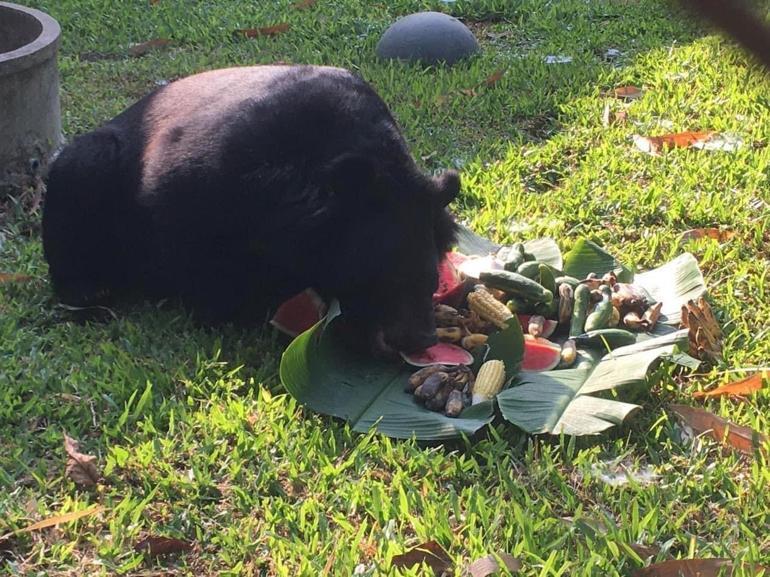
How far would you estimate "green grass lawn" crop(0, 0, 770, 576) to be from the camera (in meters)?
2.51

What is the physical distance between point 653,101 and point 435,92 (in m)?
1.44

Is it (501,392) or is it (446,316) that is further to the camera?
(446,316)

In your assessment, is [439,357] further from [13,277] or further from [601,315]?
[13,277]

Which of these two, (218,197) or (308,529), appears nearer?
(308,529)

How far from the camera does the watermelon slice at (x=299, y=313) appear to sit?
366cm

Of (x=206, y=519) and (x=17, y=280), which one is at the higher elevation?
(x=206, y=519)

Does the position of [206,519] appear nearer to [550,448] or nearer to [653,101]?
[550,448]

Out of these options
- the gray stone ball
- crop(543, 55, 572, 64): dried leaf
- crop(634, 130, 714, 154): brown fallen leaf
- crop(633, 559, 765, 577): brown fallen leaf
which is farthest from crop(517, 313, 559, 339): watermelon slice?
crop(543, 55, 572, 64): dried leaf

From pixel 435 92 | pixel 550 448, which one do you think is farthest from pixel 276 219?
pixel 435 92

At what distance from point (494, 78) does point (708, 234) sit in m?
2.55

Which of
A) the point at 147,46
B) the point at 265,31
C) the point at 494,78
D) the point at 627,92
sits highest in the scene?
the point at 627,92

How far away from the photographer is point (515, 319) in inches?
132

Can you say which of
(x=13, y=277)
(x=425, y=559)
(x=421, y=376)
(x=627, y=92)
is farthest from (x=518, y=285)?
(x=627, y=92)

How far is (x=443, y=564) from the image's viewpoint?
8.04 ft
